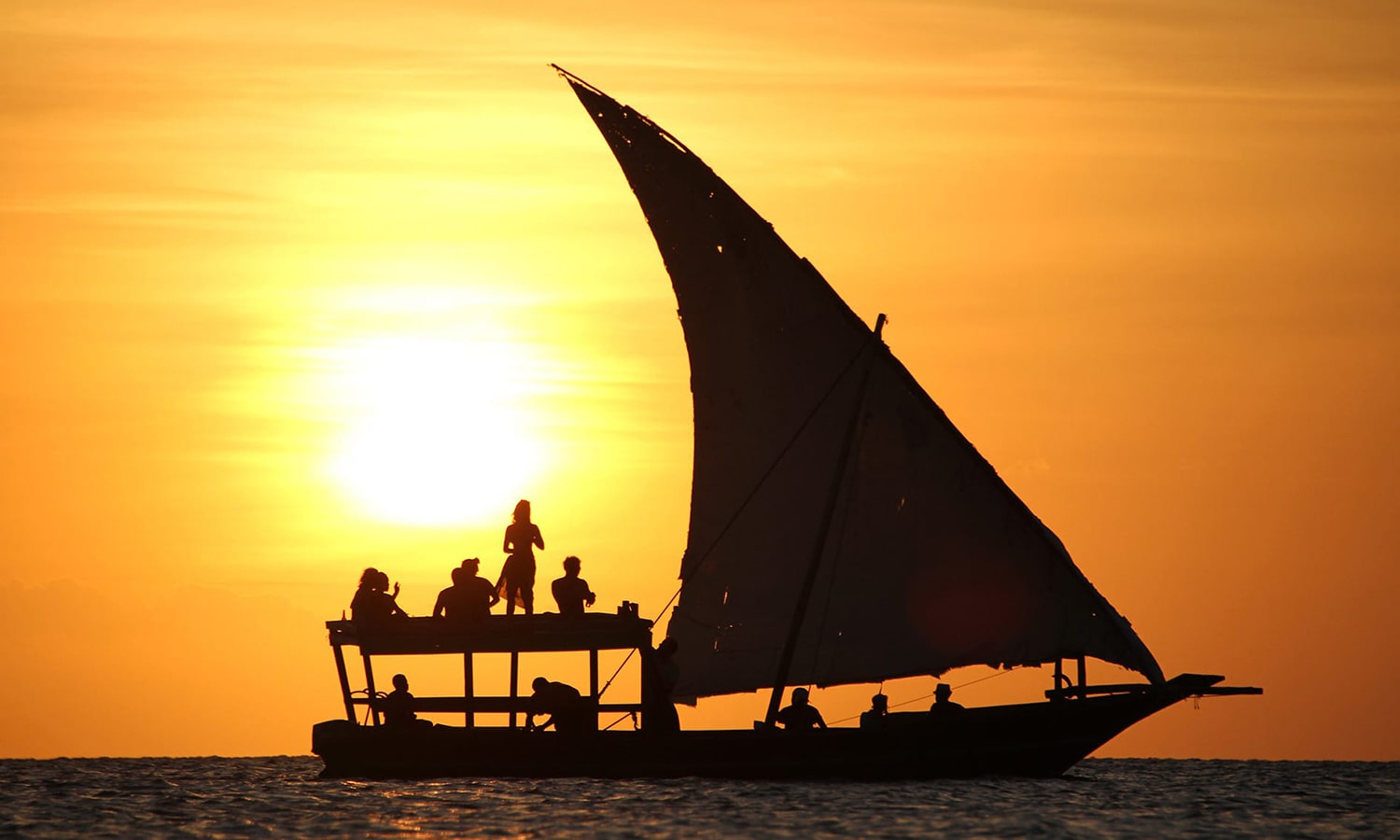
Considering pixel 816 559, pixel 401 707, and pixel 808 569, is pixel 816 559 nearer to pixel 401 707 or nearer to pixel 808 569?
pixel 808 569

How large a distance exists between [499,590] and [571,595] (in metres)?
1.44

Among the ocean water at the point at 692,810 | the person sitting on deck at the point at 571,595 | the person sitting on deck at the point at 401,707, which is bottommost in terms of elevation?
the ocean water at the point at 692,810

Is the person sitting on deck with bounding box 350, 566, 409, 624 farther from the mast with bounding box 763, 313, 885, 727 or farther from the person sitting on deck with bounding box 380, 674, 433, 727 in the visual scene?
the mast with bounding box 763, 313, 885, 727

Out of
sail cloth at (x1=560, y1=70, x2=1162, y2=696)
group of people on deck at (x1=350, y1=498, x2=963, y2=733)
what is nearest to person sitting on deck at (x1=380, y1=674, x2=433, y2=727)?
group of people on deck at (x1=350, y1=498, x2=963, y2=733)

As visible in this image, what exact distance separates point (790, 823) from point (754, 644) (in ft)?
22.3

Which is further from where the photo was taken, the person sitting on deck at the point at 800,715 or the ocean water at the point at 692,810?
the person sitting on deck at the point at 800,715

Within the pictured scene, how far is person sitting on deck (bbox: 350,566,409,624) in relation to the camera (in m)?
41.6

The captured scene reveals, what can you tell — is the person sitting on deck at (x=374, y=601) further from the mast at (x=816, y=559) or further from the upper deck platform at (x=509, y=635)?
the mast at (x=816, y=559)

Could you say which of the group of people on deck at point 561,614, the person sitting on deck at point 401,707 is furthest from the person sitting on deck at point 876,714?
the person sitting on deck at point 401,707

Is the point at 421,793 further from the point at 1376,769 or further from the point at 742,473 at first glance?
the point at 1376,769

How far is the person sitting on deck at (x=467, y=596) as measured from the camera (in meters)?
40.8

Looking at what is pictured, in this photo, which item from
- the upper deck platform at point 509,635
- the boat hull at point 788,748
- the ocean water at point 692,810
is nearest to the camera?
the ocean water at point 692,810

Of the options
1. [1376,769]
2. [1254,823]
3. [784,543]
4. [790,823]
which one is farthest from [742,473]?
[1376,769]

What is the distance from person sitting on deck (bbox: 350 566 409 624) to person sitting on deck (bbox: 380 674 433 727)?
6.40ft
